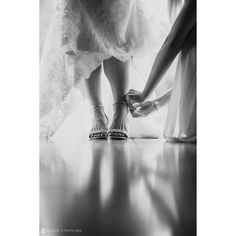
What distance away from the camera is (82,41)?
1.35 m

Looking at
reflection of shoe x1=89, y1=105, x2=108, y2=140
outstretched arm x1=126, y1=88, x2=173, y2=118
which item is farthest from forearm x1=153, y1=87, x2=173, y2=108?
reflection of shoe x1=89, y1=105, x2=108, y2=140

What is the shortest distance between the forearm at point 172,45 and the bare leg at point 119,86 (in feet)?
0.31

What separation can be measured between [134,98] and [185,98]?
0.21 metres

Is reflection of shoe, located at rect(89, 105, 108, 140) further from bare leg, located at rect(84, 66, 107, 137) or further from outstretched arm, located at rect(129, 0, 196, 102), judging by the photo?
outstretched arm, located at rect(129, 0, 196, 102)

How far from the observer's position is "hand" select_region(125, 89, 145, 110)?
4.38 ft

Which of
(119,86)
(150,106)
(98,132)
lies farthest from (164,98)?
(98,132)

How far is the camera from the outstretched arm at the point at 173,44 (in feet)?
4.25

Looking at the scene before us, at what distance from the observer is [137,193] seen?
128cm

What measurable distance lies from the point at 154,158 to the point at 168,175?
0.29 ft
